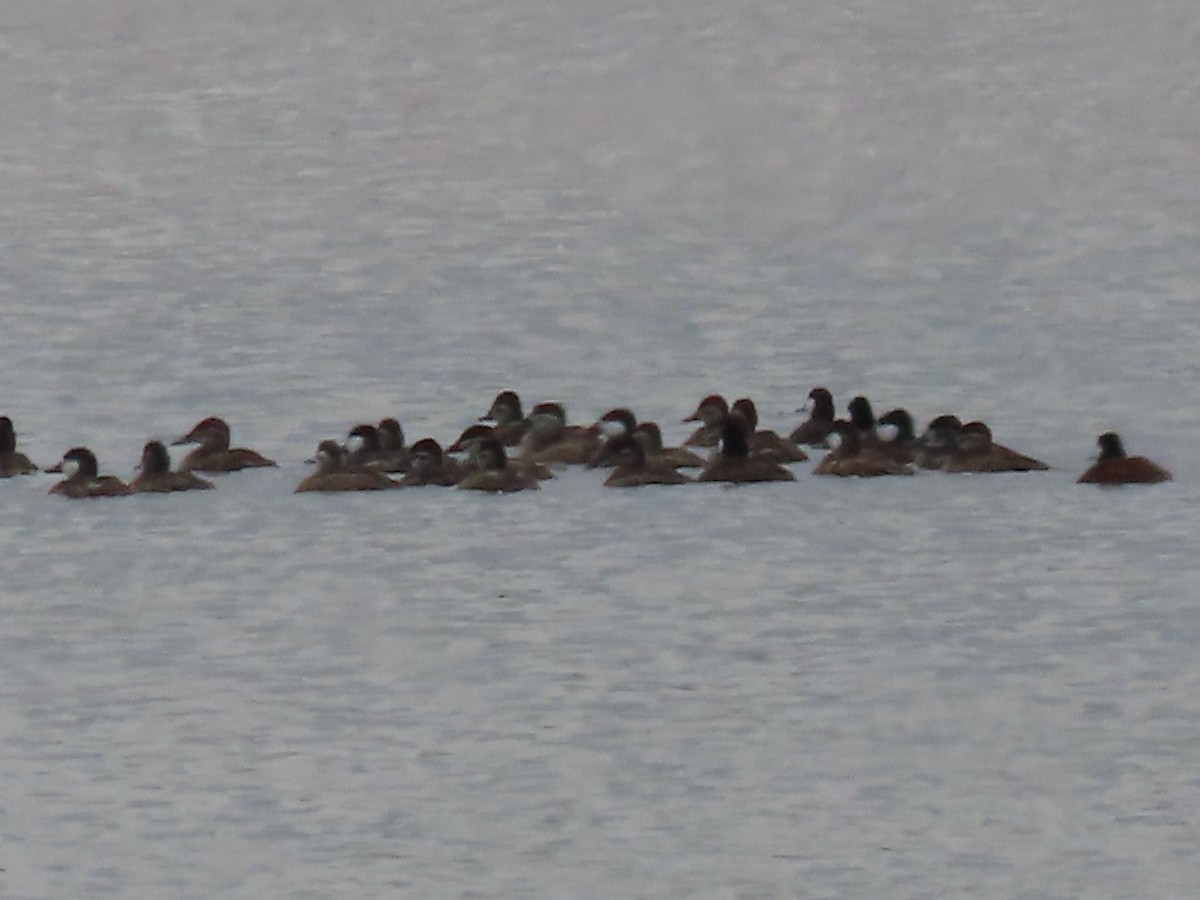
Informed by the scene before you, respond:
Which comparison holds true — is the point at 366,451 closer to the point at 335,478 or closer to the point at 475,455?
the point at 335,478

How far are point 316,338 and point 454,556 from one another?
10071 millimetres

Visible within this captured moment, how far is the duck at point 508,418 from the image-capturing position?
20609 millimetres

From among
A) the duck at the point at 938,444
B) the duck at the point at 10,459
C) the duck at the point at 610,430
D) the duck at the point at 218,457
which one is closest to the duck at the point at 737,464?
the duck at the point at 610,430

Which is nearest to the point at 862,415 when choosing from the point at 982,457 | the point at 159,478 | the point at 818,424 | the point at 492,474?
the point at 818,424

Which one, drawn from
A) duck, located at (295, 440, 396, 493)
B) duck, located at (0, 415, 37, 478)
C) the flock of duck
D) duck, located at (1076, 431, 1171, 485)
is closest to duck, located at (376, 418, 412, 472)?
the flock of duck

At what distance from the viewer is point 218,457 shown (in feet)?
64.4

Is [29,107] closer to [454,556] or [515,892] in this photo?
[454,556]

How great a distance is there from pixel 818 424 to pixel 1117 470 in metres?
2.69

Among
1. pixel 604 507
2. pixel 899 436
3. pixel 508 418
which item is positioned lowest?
pixel 604 507

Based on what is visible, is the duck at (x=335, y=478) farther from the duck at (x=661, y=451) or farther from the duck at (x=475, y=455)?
the duck at (x=661, y=451)

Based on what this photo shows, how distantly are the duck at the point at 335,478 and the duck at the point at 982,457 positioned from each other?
116 inches

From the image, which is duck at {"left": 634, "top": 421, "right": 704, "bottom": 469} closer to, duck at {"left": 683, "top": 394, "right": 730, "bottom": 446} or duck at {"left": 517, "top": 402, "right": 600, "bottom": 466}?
duck at {"left": 517, "top": 402, "right": 600, "bottom": 466}

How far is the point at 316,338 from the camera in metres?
26.6

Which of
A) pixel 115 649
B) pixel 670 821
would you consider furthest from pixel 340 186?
pixel 670 821
